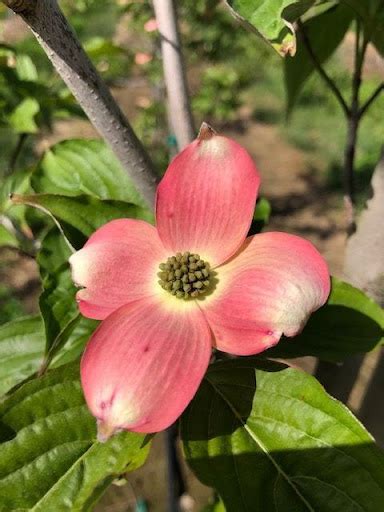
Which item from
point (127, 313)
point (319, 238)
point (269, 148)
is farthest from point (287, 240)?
point (269, 148)

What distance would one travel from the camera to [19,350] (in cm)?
63

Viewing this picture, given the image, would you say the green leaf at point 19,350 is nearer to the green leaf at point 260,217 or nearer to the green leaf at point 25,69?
the green leaf at point 260,217

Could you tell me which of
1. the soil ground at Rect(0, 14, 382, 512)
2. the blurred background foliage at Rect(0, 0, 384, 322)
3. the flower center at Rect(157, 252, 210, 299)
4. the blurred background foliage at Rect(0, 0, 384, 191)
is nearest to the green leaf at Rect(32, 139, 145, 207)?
the flower center at Rect(157, 252, 210, 299)

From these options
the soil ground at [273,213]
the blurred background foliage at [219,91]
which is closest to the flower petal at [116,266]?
the blurred background foliage at [219,91]

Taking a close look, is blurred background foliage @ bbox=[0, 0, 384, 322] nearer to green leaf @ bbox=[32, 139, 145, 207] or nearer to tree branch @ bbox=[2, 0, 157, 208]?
green leaf @ bbox=[32, 139, 145, 207]

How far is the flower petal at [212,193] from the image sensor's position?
47 cm

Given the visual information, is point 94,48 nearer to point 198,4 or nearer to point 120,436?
point 120,436

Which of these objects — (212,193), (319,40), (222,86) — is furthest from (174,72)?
(222,86)

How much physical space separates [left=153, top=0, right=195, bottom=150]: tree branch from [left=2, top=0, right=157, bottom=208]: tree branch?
7 centimetres

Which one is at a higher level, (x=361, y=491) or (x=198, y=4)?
(x=198, y=4)

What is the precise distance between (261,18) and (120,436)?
0.34 metres

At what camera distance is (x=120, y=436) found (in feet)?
1.61

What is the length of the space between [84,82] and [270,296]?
202mm

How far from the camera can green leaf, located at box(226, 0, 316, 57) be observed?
41 cm
